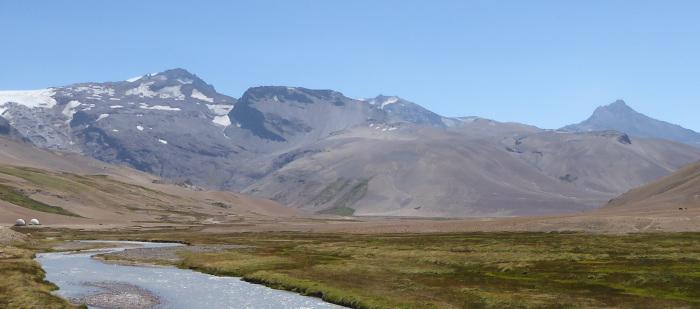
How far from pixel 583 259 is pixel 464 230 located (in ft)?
292

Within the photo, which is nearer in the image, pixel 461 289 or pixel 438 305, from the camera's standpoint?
pixel 438 305

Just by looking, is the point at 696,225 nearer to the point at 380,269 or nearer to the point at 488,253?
the point at 488,253

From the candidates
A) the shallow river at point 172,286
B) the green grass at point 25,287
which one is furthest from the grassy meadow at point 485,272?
the green grass at point 25,287

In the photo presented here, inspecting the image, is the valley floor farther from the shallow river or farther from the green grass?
the green grass

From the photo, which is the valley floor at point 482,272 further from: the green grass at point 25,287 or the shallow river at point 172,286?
the green grass at point 25,287

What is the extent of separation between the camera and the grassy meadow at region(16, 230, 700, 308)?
5606cm

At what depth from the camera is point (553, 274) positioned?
72500mm

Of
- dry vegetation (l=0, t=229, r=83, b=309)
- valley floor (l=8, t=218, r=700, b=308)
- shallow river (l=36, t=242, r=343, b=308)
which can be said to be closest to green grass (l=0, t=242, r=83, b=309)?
dry vegetation (l=0, t=229, r=83, b=309)

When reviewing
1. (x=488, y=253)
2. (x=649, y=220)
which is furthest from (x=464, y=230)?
(x=488, y=253)

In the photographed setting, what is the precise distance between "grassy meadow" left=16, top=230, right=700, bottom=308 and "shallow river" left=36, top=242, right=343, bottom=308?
104 inches

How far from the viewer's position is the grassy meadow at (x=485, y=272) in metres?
56.1

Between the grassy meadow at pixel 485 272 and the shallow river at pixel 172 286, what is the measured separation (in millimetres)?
2640

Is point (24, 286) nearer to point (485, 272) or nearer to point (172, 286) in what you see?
point (172, 286)

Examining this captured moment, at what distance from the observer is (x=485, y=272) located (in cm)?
7619
